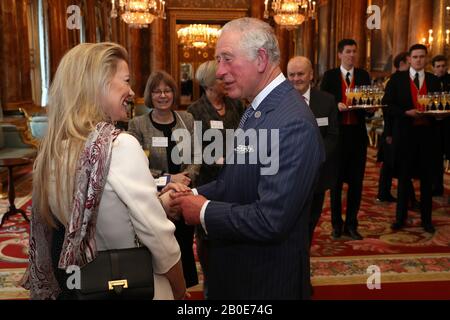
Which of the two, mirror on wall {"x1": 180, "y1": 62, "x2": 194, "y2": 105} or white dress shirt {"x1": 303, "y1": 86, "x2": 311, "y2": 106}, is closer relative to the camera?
white dress shirt {"x1": 303, "y1": 86, "x2": 311, "y2": 106}

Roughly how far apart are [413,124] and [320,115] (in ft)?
5.17

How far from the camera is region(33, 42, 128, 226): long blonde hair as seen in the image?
169 cm

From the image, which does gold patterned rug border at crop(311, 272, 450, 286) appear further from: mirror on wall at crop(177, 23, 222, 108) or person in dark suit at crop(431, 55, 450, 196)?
mirror on wall at crop(177, 23, 222, 108)

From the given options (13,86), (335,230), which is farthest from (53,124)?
(13,86)

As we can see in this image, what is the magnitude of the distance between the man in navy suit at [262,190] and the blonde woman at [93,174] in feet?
0.86

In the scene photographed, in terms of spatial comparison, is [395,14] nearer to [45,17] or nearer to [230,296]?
[45,17]

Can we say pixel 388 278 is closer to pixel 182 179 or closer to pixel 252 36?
pixel 182 179

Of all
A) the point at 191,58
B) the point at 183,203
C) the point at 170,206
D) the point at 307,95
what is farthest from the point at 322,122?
the point at 191,58

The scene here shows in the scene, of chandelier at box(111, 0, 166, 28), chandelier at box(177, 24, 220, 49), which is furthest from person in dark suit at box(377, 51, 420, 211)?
chandelier at box(177, 24, 220, 49)

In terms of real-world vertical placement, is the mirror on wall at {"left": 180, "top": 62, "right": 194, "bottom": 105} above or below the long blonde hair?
above

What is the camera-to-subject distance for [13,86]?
36.6 feet

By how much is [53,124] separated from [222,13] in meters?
17.8

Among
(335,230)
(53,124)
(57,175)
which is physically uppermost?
(53,124)

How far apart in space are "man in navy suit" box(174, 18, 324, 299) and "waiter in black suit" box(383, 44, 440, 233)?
3.57 m
